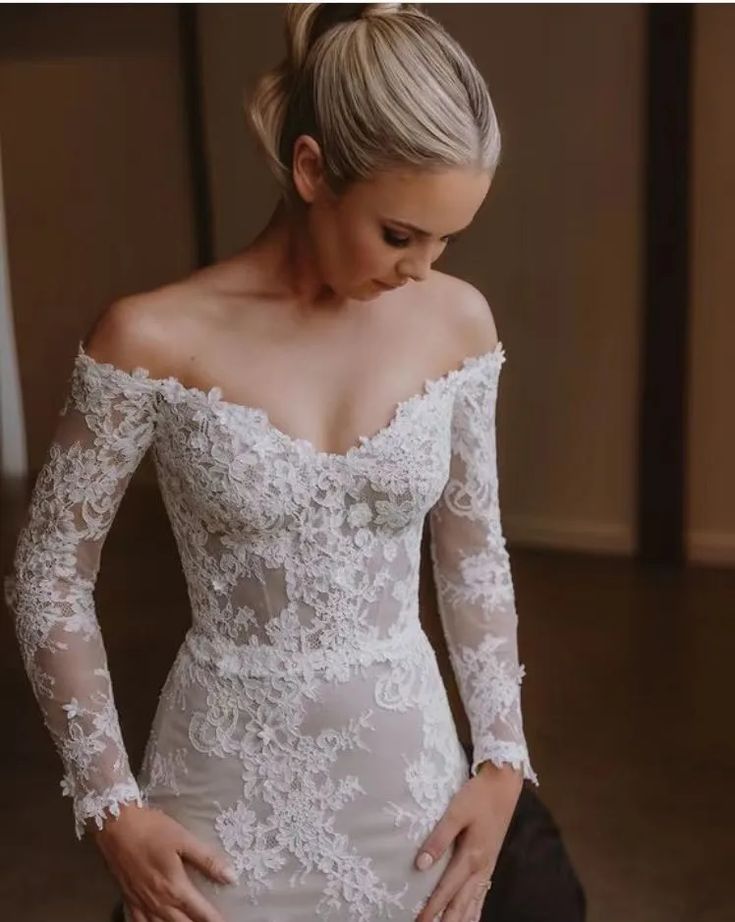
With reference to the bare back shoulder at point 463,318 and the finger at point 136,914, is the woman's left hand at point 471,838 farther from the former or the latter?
the bare back shoulder at point 463,318

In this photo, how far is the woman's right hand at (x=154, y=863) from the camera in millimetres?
998

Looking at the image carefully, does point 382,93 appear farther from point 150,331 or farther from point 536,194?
point 536,194

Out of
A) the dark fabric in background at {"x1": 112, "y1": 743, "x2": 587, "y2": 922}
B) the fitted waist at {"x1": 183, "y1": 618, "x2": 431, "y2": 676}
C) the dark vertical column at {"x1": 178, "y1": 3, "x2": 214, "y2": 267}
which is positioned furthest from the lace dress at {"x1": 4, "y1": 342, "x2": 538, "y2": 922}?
the dark vertical column at {"x1": 178, "y1": 3, "x2": 214, "y2": 267}

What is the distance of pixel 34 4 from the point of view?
507 centimetres

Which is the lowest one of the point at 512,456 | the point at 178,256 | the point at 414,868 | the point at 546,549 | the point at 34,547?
the point at 546,549

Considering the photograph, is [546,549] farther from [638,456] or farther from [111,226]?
[111,226]

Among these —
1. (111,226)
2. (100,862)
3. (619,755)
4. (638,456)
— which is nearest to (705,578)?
(638,456)

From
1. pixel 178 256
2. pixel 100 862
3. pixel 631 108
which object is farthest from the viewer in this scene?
pixel 178 256

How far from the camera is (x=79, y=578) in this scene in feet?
3.28

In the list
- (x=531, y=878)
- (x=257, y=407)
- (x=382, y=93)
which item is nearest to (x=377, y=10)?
(x=382, y=93)

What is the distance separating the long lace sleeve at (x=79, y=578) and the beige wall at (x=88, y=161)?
3.95 meters

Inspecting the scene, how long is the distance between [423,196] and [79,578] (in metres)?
0.39

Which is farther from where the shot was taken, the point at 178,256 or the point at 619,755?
the point at 178,256

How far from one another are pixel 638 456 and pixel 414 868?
10.8ft
